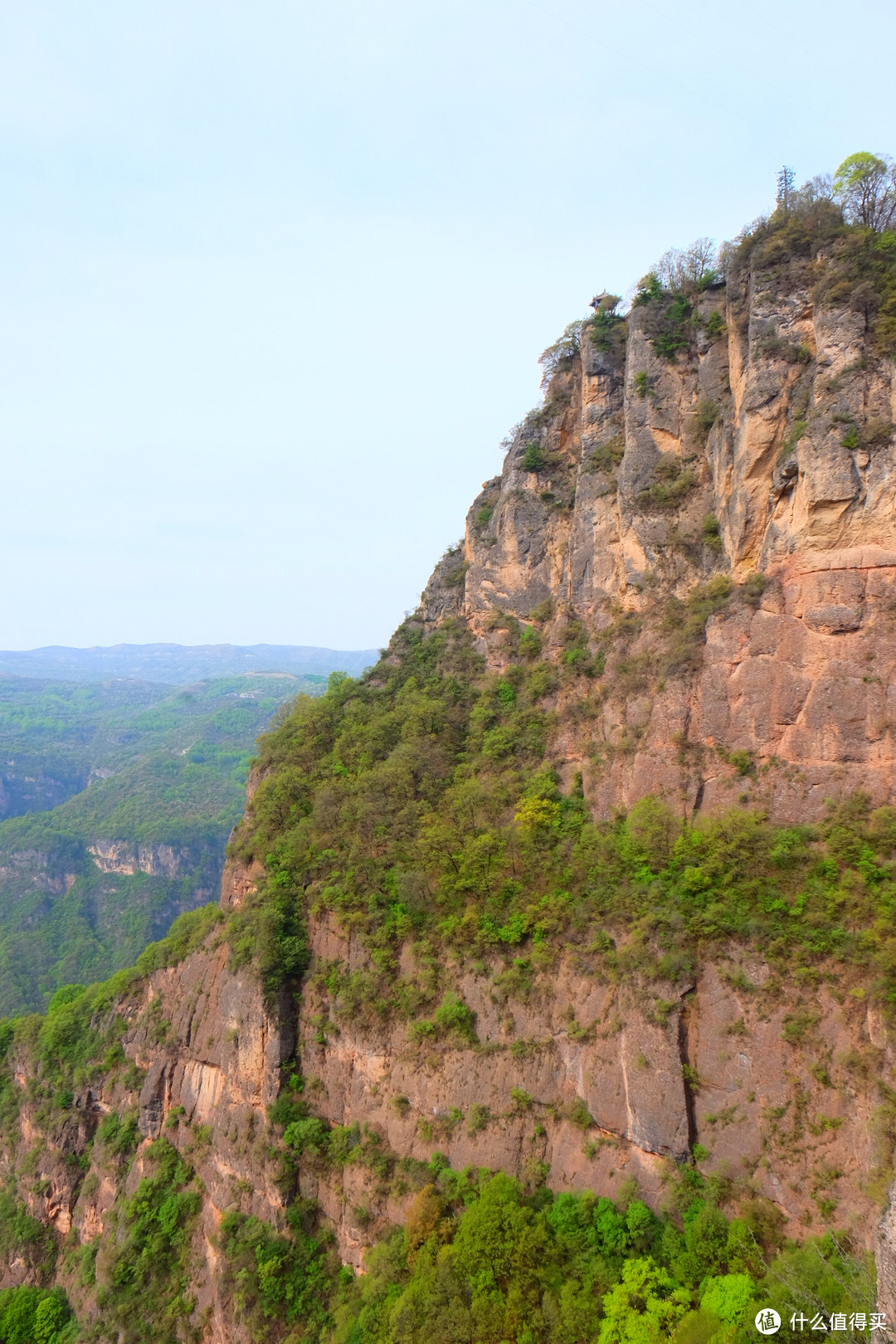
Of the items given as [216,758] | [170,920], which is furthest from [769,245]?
[216,758]

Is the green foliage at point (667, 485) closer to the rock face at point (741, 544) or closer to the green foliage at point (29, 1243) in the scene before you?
the rock face at point (741, 544)

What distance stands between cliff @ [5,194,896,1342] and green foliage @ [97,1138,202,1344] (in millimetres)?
154

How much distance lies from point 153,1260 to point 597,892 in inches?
850

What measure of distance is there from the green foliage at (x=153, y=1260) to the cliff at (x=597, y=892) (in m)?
0.15

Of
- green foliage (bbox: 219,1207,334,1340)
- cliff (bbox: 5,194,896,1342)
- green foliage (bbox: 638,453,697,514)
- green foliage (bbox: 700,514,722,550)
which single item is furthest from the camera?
green foliage (bbox: 638,453,697,514)

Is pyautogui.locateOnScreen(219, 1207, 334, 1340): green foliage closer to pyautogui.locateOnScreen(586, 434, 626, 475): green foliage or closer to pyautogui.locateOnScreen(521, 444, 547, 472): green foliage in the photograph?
pyautogui.locateOnScreen(586, 434, 626, 475): green foliage

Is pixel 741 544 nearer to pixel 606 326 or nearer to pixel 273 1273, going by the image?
pixel 606 326

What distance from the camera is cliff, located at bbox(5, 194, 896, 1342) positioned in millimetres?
16969

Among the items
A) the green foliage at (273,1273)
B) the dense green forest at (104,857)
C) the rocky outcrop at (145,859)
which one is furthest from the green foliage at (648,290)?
the rocky outcrop at (145,859)

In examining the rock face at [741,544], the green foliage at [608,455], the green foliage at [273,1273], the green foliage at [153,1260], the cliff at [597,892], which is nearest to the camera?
the cliff at [597,892]

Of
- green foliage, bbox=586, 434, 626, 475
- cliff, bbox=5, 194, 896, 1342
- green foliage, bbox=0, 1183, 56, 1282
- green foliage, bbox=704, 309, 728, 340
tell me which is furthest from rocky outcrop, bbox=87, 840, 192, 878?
green foliage, bbox=704, 309, 728, 340

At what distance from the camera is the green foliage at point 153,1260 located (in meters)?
22.8

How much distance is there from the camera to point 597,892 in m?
20.5

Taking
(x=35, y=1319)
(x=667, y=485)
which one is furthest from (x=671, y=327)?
(x=35, y=1319)
